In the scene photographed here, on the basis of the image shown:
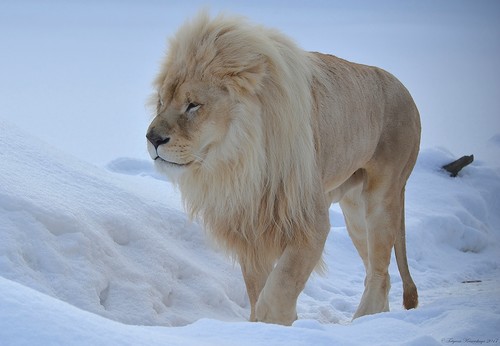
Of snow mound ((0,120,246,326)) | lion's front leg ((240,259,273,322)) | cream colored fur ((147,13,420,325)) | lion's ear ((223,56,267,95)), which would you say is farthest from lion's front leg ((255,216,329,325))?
lion's ear ((223,56,267,95))

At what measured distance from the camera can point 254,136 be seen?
11.6 ft

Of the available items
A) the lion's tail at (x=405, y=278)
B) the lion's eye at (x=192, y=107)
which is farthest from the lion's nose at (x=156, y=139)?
the lion's tail at (x=405, y=278)

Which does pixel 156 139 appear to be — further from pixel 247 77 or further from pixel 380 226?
pixel 380 226

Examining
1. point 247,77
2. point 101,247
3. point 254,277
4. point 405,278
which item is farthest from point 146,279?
point 405,278

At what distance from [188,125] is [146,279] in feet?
2.97

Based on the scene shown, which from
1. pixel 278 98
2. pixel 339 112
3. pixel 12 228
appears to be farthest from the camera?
pixel 339 112

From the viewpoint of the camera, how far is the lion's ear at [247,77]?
11.5 feet

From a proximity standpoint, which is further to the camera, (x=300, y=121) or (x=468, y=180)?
→ (x=468, y=180)

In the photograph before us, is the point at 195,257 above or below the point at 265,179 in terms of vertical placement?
below

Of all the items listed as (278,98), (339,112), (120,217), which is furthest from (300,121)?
(120,217)

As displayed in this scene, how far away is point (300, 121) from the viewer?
12.1 feet

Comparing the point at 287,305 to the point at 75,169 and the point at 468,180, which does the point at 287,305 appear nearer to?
the point at 75,169

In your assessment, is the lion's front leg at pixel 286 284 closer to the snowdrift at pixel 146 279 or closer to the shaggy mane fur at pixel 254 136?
the shaggy mane fur at pixel 254 136

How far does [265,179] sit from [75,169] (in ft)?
4.44
